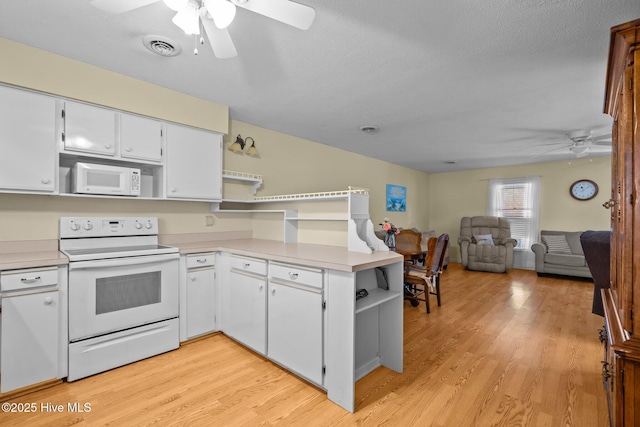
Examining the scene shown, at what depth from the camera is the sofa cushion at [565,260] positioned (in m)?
5.25

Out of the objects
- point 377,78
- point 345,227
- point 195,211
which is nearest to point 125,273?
point 195,211

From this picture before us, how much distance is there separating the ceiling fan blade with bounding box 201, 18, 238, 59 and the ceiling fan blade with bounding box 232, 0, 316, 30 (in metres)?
0.25

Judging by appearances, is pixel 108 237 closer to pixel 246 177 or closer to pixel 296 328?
pixel 246 177

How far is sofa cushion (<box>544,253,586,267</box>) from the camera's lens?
5246mm

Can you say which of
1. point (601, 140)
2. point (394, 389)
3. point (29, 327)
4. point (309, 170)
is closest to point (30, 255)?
point (29, 327)

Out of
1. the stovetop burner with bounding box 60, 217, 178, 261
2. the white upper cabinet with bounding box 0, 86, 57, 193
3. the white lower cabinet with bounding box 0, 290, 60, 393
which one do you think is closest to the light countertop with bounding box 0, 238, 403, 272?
the stovetop burner with bounding box 60, 217, 178, 261

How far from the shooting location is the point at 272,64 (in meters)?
2.30

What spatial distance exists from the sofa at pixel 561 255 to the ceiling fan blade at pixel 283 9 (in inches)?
248

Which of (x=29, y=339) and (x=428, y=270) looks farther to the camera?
(x=428, y=270)

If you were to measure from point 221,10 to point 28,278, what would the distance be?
2.05 metres

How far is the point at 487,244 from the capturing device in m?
6.12

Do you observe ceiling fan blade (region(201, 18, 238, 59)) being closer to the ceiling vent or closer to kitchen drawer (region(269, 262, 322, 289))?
the ceiling vent

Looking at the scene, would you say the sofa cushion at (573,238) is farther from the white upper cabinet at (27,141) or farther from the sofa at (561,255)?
the white upper cabinet at (27,141)

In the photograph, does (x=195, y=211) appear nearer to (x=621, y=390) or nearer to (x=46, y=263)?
(x=46, y=263)
